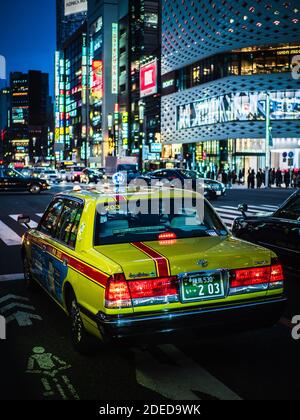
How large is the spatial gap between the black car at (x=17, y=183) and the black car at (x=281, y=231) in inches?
925

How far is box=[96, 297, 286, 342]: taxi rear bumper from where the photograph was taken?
159 inches

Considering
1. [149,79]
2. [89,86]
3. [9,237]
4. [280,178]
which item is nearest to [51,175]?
[280,178]

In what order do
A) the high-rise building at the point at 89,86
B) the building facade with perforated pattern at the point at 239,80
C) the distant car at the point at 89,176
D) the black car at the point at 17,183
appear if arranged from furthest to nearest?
the high-rise building at the point at 89,86 → the building facade with perforated pattern at the point at 239,80 → the distant car at the point at 89,176 → the black car at the point at 17,183

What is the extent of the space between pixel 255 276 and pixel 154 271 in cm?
99

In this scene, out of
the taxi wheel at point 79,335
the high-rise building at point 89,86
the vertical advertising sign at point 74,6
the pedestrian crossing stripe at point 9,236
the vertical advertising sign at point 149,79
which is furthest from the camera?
the vertical advertising sign at point 74,6

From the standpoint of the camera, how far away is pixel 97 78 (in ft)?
346

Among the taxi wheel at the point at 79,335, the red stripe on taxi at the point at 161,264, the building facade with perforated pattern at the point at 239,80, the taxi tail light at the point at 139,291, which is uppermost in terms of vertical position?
the building facade with perforated pattern at the point at 239,80

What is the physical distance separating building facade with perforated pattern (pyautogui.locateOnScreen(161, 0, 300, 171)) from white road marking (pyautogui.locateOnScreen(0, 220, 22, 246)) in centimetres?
3640

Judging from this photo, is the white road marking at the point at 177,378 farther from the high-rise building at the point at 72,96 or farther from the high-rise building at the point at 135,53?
the high-rise building at the point at 72,96

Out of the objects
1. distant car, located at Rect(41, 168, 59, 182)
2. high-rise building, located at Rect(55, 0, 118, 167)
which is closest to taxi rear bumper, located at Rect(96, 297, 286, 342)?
distant car, located at Rect(41, 168, 59, 182)

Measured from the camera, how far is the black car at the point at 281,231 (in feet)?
23.5

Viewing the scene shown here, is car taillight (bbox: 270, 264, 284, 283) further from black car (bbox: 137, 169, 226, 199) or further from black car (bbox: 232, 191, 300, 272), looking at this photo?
black car (bbox: 137, 169, 226, 199)

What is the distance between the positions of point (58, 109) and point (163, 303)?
15022cm

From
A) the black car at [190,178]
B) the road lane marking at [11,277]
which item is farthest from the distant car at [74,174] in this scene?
the road lane marking at [11,277]
